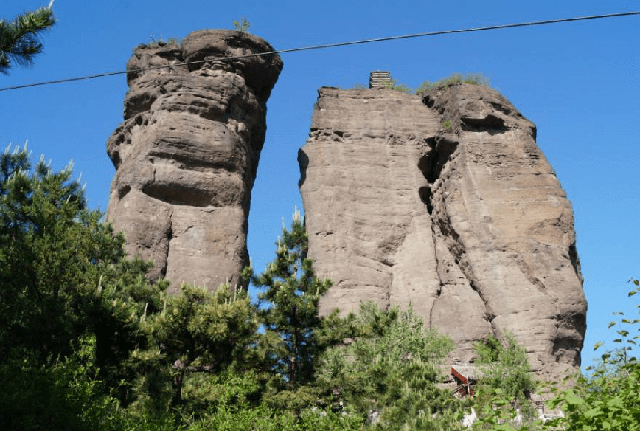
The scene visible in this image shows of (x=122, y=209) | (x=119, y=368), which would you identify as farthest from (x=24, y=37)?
(x=122, y=209)

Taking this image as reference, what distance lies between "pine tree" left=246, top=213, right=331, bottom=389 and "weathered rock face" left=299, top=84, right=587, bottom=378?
10942mm

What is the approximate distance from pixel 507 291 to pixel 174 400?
1673 cm

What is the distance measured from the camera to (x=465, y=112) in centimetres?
3444

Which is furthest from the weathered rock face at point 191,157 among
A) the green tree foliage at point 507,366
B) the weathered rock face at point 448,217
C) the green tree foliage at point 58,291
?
the green tree foliage at point 507,366

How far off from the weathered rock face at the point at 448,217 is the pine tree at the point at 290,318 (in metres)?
10.9

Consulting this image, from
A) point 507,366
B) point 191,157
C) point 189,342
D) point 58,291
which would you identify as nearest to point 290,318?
point 189,342

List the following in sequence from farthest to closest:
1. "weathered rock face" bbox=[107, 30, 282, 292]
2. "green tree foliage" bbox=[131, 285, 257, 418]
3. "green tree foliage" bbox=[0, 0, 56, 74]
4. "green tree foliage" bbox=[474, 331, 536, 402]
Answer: "weathered rock face" bbox=[107, 30, 282, 292] → "green tree foliage" bbox=[474, 331, 536, 402] → "green tree foliage" bbox=[131, 285, 257, 418] → "green tree foliage" bbox=[0, 0, 56, 74]

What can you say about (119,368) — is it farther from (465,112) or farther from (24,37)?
(465,112)

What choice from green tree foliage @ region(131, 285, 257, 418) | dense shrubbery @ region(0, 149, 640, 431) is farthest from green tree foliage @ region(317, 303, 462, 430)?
green tree foliage @ region(131, 285, 257, 418)

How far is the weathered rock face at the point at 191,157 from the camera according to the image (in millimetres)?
28953

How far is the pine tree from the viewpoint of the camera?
17906 mm

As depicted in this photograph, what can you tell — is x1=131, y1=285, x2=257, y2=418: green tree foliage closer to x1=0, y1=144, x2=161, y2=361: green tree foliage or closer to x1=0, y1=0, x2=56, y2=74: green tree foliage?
x1=0, y1=144, x2=161, y2=361: green tree foliage

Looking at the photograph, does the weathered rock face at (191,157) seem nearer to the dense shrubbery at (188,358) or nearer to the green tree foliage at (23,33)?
the dense shrubbery at (188,358)

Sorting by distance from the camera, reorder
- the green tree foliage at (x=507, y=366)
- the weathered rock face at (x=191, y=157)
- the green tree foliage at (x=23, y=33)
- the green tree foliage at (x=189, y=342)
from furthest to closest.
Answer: the weathered rock face at (x=191, y=157) < the green tree foliage at (x=507, y=366) < the green tree foliage at (x=189, y=342) < the green tree foliage at (x=23, y=33)
